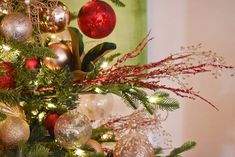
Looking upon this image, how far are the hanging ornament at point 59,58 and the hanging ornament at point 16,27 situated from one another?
0.39 ft

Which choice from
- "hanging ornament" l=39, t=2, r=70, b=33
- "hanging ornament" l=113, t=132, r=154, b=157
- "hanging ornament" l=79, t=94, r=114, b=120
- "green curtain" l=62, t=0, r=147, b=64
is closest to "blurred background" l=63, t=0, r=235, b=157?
"green curtain" l=62, t=0, r=147, b=64

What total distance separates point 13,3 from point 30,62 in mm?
123

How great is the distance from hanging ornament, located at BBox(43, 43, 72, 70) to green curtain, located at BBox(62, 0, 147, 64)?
0.60m

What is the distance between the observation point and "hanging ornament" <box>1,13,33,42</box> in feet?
2.06

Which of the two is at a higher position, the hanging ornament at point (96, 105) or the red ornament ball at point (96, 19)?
the red ornament ball at point (96, 19)

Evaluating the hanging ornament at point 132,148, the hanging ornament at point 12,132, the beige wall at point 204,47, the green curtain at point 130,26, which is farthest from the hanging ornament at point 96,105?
the beige wall at point 204,47

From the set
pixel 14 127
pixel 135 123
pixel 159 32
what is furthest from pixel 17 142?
pixel 159 32

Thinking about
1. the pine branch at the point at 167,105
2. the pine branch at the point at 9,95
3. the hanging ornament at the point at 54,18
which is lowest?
the pine branch at the point at 167,105

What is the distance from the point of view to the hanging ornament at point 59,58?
0.76m

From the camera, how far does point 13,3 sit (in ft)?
2.38

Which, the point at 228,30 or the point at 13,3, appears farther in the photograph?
the point at 228,30

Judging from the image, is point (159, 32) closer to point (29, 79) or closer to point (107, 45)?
point (107, 45)

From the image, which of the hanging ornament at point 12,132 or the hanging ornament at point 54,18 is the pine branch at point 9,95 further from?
the hanging ornament at point 54,18

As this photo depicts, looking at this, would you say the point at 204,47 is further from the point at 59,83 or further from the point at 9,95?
the point at 9,95
